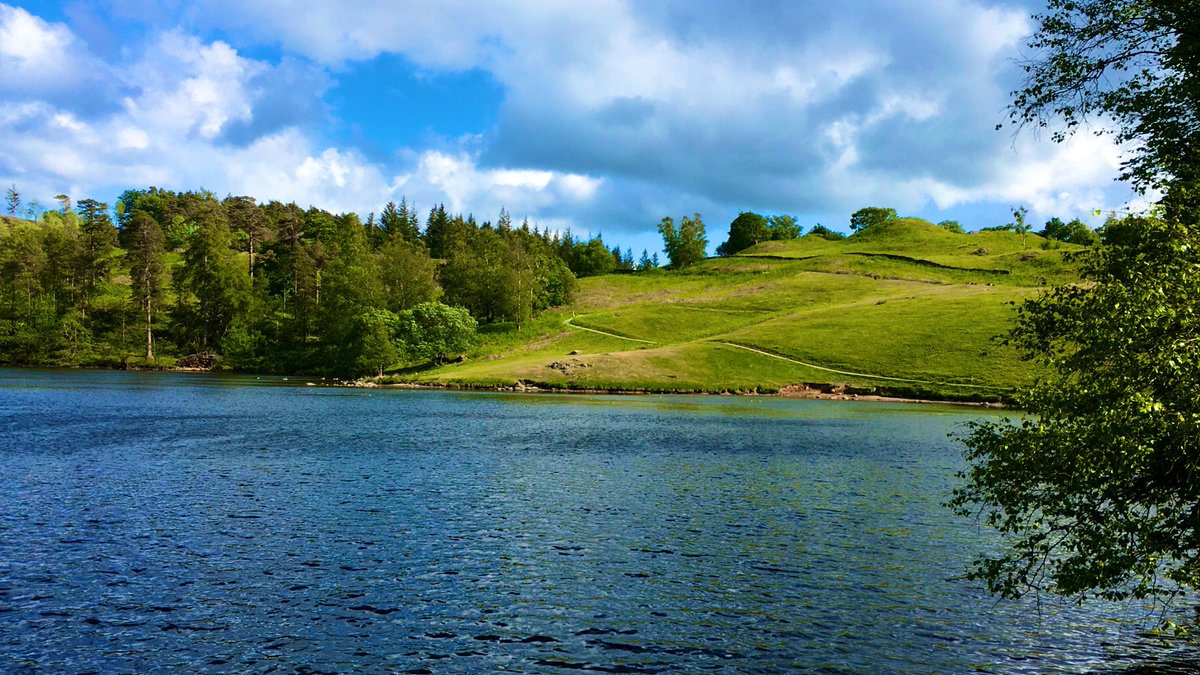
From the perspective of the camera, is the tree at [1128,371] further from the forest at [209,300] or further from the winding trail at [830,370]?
the forest at [209,300]

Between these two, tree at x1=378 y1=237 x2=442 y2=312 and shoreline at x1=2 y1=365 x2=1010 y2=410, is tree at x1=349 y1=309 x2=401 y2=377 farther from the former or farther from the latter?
tree at x1=378 y1=237 x2=442 y2=312

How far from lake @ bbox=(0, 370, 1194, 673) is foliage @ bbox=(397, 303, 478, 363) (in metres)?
95.1

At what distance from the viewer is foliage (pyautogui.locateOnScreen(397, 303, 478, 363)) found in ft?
511

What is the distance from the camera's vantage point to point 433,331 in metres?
158

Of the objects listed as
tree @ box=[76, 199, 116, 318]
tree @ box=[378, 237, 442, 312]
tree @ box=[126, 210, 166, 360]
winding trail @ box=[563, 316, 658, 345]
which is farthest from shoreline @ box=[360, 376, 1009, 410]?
tree @ box=[76, 199, 116, 318]

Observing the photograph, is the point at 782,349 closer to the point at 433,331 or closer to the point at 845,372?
the point at 845,372

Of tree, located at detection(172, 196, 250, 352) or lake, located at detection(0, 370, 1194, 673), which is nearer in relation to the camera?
lake, located at detection(0, 370, 1194, 673)

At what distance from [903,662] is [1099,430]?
7.87 meters

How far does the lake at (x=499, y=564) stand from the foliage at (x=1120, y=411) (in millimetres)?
4122

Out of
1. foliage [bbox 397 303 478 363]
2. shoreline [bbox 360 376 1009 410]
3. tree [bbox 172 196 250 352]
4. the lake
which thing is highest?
tree [bbox 172 196 250 352]

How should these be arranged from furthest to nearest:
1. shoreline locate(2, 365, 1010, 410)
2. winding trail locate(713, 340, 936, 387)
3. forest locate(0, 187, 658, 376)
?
forest locate(0, 187, 658, 376) → winding trail locate(713, 340, 936, 387) → shoreline locate(2, 365, 1010, 410)

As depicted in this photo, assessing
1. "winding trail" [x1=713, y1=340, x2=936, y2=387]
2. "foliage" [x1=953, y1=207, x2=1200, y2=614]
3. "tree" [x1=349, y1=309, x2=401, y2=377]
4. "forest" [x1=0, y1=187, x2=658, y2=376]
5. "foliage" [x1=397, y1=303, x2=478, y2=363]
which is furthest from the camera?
"forest" [x1=0, y1=187, x2=658, y2=376]

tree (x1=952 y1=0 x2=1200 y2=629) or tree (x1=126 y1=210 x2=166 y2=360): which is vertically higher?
tree (x1=126 y1=210 x2=166 y2=360)

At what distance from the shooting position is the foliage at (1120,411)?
16.5 meters
